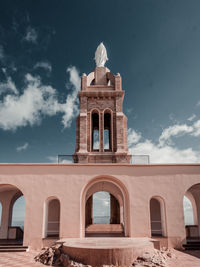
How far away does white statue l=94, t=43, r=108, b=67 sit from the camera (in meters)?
26.9

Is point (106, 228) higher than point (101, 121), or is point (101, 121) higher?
point (101, 121)

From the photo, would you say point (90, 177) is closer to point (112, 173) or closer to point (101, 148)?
point (112, 173)

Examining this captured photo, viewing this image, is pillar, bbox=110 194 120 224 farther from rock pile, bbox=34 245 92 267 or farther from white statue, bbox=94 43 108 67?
white statue, bbox=94 43 108 67

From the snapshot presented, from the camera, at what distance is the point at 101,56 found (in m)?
27.0

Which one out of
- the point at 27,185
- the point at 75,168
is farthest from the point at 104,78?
the point at 27,185

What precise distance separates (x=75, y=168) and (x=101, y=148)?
25.4 feet

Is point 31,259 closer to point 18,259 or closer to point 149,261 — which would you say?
point 18,259

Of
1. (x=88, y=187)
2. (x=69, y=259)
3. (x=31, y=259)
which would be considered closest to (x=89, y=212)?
(x=88, y=187)

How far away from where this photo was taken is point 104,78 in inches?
1025

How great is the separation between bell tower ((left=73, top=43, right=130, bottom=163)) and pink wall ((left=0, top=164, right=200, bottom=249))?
20.8ft

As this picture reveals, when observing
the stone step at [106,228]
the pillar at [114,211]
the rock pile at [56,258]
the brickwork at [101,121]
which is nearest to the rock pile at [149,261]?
the rock pile at [56,258]

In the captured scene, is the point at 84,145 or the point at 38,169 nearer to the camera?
the point at 38,169

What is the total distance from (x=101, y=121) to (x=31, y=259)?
14.5m

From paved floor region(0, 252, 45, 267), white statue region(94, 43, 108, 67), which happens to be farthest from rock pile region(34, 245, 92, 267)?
white statue region(94, 43, 108, 67)
